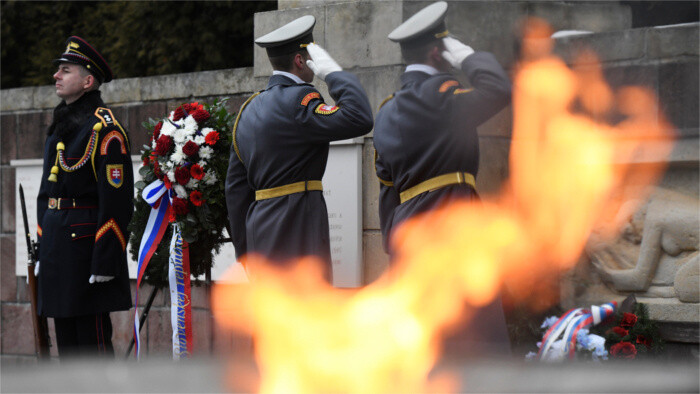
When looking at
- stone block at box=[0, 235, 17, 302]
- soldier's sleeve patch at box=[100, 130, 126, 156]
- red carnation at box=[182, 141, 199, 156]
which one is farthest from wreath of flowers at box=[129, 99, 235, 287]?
stone block at box=[0, 235, 17, 302]

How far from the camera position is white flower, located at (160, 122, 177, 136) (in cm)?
629

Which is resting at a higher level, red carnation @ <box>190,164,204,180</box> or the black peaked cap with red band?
the black peaked cap with red band

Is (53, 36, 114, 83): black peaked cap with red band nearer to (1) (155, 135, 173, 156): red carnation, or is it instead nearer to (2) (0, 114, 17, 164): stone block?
(1) (155, 135, 173, 156): red carnation

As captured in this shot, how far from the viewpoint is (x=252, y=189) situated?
576cm

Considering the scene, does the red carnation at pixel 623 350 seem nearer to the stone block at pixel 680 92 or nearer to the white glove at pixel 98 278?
the stone block at pixel 680 92

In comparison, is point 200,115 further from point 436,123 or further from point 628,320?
point 628,320

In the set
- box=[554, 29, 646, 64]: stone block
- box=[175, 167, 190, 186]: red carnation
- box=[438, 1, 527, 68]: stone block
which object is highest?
box=[438, 1, 527, 68]: stone block

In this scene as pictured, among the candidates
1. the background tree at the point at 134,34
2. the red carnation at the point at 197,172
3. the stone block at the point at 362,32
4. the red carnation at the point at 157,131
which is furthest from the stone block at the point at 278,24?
the background tree at the point at 134,34

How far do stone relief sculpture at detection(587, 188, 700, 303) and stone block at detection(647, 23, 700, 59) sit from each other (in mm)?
805

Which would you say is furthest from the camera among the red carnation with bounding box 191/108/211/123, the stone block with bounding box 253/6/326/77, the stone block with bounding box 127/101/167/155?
the stone block with bounding box 127/101/167/155

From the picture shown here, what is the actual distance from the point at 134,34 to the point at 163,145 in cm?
685

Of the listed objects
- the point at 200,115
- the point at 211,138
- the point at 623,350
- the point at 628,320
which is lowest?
the point at 623,350

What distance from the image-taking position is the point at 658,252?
21.0 feet

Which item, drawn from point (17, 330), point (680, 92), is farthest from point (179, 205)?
point (17, 330)
